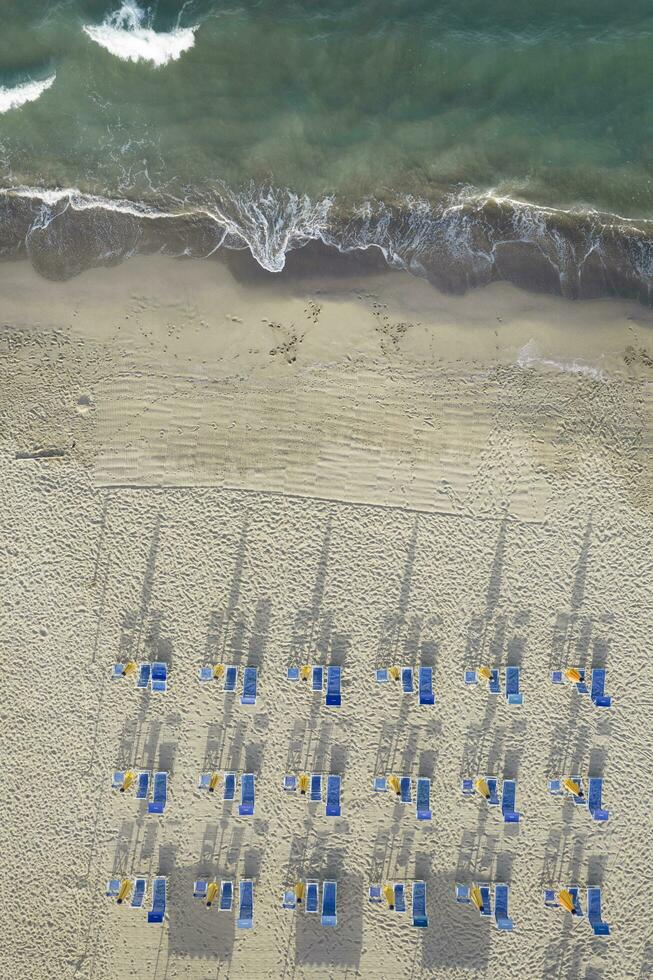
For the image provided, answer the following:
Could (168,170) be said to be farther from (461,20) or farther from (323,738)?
(323,738)

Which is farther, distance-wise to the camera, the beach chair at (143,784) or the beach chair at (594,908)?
the beach chair at (594,908)

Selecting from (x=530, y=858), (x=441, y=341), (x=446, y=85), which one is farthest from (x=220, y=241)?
(x=530, y=858)

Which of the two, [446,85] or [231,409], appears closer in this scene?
[231,409]

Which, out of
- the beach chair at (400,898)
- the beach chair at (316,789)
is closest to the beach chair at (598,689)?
the beach chair at (400,898)

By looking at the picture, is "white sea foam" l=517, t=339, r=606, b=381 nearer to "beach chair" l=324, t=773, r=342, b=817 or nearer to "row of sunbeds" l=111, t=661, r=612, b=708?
"row of sunbeds" l=111, t=661, r=612, b=708

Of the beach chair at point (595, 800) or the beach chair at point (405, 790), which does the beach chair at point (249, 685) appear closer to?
the beach chair at point (405, 790)
